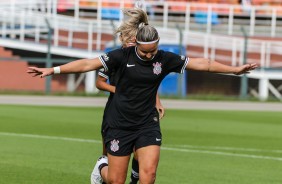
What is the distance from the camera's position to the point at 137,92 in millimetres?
8969

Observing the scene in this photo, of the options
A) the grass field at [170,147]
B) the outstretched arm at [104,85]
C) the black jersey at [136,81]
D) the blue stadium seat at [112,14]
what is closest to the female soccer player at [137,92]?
the black jersey at [136,81]

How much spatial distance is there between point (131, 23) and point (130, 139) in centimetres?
128

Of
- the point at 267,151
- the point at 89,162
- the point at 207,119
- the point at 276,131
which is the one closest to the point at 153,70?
the point at 89,162

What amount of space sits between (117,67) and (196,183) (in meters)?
2.85

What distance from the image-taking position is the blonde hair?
9469mm

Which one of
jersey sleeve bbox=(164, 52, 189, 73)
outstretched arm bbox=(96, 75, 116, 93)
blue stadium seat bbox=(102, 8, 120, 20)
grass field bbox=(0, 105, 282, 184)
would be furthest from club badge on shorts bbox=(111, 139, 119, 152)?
→ blue stadium seat bbox=(102, 8, 120, 20)

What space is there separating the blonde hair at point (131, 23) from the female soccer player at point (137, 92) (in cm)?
42

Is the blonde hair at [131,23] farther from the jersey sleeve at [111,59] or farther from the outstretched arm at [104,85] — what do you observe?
the jersey sleeve at [111,59]

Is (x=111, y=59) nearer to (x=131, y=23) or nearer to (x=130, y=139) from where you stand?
(x=131, y=23)

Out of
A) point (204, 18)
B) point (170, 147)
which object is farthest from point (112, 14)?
point (170, 147)

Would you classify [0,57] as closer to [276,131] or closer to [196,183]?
[276,131]

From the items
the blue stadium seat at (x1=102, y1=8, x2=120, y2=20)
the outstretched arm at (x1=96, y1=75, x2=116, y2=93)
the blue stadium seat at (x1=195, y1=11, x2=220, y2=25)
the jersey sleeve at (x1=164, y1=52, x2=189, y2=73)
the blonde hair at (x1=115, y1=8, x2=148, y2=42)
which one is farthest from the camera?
the blue stadium seat at (x1=195, y1=11, x2=220, y2=25)

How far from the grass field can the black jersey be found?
2.38 m

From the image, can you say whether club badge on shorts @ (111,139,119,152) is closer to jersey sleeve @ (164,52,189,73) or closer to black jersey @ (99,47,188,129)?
black jersey @ (99,47,188,129)
